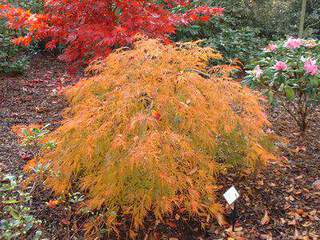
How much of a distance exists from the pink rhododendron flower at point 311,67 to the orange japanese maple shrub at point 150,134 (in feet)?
3.19

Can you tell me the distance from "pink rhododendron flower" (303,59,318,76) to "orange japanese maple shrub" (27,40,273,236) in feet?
3.19

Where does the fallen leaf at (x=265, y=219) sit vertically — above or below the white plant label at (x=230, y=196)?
below

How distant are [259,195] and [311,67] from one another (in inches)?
51.6

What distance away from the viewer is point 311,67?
3523 mm

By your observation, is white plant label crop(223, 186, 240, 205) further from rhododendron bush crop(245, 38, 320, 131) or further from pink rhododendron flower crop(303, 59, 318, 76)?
pink rhododendron flower crop(303, 59, 318, 76)

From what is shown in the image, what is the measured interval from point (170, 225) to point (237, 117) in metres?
0.93

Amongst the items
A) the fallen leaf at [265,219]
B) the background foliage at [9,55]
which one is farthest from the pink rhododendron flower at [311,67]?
the background foliage at [9,55]

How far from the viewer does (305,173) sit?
11.4ft

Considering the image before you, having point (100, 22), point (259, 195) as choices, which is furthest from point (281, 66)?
point (100, 22)

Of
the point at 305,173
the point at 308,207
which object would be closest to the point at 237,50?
the point at 305,173

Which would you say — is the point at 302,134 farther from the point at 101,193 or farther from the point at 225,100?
the point at 101,193

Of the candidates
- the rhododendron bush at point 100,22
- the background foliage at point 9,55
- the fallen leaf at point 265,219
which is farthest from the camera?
the background foliage at point 9,55

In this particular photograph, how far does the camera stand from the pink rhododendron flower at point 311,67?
3.53 m

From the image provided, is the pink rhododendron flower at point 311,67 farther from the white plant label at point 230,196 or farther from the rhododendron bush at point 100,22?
the white plant label at point 230,196
